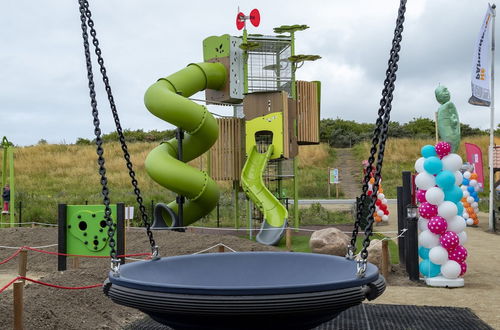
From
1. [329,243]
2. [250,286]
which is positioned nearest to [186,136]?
[329,243]

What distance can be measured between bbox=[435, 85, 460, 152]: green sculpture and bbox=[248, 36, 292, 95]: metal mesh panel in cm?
413

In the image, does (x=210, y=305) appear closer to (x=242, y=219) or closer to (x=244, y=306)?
(x=244, y=306)

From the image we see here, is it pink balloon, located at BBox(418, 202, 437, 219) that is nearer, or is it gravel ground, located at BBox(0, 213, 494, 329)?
gravel ground, located at BBox(0, 213, 494, 329)

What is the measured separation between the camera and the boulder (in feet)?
34.8

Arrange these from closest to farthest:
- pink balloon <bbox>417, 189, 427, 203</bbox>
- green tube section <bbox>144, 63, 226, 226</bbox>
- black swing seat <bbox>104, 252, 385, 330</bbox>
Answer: black swing seat <bbox>104, 252, 385, 330</bbox>, pink balloon <bbox>417, 189, 427, 203</bbox>, green tube section <bbox>144, 63, 226, 226</bbox>

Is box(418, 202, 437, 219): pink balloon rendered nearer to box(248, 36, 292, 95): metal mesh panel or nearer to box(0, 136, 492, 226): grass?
→ box(248, 36, 292, 95): metal mesh panel

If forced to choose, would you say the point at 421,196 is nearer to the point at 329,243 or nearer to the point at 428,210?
the point at 428,210

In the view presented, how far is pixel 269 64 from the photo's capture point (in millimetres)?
16328

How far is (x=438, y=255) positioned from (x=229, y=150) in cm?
795

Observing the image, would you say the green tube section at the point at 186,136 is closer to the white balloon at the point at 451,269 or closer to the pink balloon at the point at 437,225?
the pink balloon at the point at 437,225

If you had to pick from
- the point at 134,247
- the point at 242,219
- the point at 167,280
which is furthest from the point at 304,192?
the point at 167,280

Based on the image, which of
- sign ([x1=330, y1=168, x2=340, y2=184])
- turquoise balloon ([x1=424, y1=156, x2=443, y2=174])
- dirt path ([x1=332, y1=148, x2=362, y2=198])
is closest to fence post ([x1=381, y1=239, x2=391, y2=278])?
turquoise balloon ([x1=424, y1=156, x2=443, y2=174])

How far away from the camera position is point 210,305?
2.57 m

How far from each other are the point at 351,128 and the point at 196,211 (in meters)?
40.5
